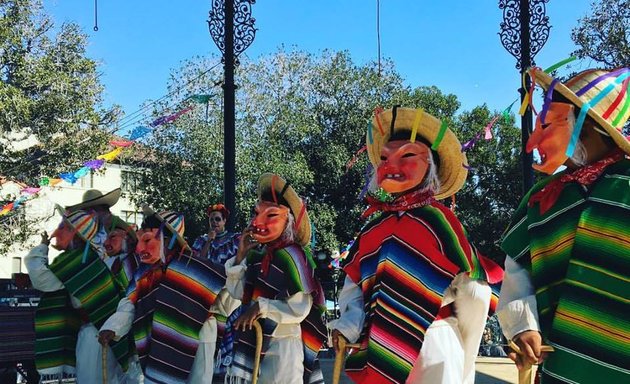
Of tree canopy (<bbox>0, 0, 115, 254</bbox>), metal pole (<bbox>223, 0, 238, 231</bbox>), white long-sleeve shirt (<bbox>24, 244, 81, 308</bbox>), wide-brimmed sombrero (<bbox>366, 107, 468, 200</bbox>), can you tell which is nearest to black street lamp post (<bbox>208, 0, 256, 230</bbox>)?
metal pole (<bbox>223, 0, 238, 231</bbox>)

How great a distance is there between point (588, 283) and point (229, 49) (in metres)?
6.03

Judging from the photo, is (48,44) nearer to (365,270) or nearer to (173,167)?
(173,167)

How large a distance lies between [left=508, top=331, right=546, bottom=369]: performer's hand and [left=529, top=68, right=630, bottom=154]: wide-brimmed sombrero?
80 centimetres

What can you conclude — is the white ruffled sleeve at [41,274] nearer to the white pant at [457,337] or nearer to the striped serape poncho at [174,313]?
the striped serape poncho at [174,313]

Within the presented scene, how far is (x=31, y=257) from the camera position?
21.6ft

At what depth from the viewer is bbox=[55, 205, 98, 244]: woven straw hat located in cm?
674

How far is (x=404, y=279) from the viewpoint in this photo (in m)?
3.55

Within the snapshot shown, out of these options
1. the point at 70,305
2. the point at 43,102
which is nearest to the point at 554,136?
the point at 70,305

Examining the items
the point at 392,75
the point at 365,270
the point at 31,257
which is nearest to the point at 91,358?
the point at 31,257

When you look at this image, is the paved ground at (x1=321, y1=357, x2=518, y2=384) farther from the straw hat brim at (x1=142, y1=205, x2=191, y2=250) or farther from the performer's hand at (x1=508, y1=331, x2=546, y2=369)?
the performer's hand at (x1=508, y1=331, x2=546, y2=369)

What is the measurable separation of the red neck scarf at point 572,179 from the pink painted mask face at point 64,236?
4.78 metres

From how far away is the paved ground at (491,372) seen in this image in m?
8.77

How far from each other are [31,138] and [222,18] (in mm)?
13805

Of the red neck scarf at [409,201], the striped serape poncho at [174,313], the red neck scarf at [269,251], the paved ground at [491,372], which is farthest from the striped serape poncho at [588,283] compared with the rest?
the paved ground at [491,372]
